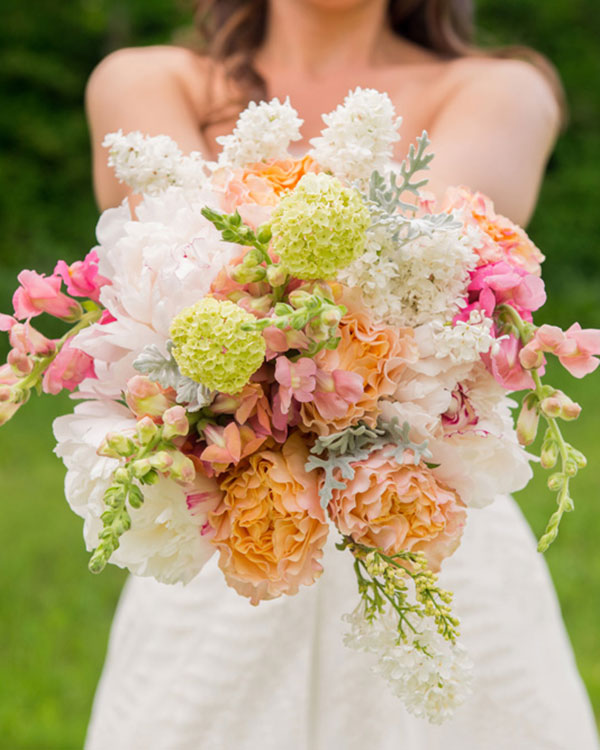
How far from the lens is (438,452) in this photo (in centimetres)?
119

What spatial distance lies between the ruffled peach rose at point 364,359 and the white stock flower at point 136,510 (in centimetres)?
18

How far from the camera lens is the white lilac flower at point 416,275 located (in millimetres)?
1111

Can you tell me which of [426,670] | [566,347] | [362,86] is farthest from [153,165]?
[362,86]

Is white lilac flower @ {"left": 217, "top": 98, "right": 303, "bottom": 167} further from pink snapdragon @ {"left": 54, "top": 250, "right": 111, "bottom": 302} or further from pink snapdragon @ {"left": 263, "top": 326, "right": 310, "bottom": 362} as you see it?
pink snapdragon @ {"left": 263, "top": 326, "right": 310, "bottom": 362}

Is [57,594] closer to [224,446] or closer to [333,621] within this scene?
[333,621]

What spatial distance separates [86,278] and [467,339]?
522 millimetres

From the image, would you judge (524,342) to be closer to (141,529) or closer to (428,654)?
(428,654)

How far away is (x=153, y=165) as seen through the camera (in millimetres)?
Result: 1346

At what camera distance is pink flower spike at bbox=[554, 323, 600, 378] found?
1.11m

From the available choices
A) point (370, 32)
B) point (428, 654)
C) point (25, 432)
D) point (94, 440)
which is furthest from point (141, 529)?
point (25, 432)

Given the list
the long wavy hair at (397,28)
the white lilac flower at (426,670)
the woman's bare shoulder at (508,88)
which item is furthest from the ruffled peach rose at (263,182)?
the long wavy hair at (397,28)

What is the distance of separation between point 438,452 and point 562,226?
29.1 feet

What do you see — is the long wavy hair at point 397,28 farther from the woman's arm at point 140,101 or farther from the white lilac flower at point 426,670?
the white lilac flower at point 426,670

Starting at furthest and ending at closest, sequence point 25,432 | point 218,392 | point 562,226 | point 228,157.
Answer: point 562,226, point 25,432, point 228,157, point 218,392
